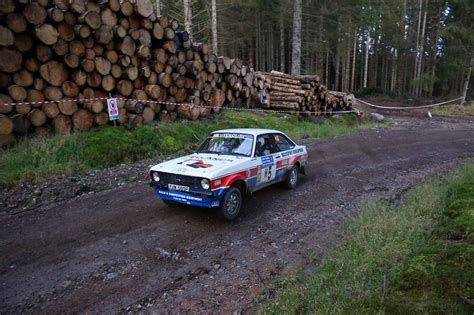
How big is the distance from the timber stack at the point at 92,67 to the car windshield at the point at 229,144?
410 centimetres

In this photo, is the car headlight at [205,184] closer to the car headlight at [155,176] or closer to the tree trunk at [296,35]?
Answer: the car headlight at [155,176]

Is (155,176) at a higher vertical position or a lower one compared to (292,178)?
higher

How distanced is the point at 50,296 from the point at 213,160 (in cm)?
333

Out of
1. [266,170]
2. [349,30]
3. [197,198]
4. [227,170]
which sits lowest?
[197,198]

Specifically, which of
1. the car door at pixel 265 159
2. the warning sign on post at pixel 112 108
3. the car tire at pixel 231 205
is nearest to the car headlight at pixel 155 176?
the car tire at pixel 231 205

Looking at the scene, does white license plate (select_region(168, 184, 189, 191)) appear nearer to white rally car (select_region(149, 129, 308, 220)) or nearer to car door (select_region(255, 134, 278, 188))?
white rally car (select_region(149, 129, 308, 220))

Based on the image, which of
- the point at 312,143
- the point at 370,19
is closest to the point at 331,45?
the point at 370,19

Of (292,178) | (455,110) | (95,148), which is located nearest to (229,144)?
(292,178)

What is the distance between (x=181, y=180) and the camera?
589 centimetres

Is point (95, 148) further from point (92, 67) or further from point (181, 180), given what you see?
point (181, 180)

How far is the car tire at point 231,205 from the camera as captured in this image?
5.91 meters

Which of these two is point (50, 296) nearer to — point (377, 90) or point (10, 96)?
point (10, 96)

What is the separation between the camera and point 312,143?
13086mm

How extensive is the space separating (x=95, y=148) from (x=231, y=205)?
4.61 m
